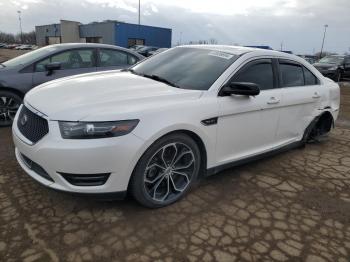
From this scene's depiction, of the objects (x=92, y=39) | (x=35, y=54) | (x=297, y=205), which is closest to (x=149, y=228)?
(x=297, y=205)

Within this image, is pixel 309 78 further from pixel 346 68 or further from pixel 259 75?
pixel 346 68

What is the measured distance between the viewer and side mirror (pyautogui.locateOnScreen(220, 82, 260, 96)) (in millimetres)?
3540

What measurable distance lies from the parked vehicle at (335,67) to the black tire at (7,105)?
1537cm

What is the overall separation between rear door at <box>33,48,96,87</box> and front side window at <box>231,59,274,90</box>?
11.6 feet

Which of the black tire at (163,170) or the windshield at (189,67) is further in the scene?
the windshield at (189,67)

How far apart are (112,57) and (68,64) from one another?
3.04 ft

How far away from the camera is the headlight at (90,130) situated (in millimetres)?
2809

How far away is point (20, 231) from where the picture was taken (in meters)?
2.90

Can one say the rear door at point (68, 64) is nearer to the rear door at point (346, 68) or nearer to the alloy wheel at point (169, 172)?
the alloy wheel at point (169, 172)

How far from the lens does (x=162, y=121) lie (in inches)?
120

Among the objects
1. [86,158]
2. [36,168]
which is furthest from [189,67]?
[36,168]

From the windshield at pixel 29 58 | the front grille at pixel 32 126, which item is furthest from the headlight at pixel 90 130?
the windshield at pixel 29 58

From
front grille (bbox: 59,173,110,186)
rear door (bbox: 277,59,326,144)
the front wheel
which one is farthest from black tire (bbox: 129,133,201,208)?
the front wheel

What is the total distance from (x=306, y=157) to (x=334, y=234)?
2.11 m
